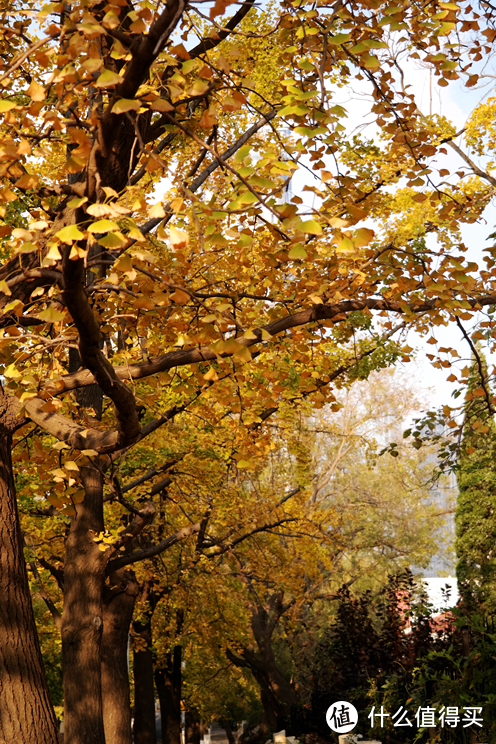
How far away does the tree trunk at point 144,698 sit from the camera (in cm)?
1451

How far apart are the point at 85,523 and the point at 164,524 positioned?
5999mm

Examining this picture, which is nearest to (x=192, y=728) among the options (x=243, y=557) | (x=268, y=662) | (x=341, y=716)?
(x=268, y=662)

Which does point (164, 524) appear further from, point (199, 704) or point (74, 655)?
point (199, 704)

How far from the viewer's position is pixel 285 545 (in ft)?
63.5

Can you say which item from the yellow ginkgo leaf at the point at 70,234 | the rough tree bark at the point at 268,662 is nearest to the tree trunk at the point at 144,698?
the rough tree bark at the point at 268,662

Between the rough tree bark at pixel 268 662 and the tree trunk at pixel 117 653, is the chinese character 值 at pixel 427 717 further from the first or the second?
the rough tree bark at pixel 268 662

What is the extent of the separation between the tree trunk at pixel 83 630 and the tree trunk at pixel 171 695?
420 inches

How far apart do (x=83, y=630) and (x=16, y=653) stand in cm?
361

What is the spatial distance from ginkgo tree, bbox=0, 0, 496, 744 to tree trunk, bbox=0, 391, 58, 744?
1 centimetres

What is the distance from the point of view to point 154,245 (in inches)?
330

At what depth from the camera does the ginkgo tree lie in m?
2.96

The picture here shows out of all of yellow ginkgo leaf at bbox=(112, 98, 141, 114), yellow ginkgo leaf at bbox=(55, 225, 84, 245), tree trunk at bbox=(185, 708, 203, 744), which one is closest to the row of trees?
tree trunk at bbox=(185, 708, 203, 744)

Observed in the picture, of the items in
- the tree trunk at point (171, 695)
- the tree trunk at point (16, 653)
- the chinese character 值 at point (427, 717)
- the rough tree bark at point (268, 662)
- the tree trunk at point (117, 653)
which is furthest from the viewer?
the rough tree bark at point (268, 662)

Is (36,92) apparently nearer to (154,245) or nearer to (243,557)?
(154,245)
